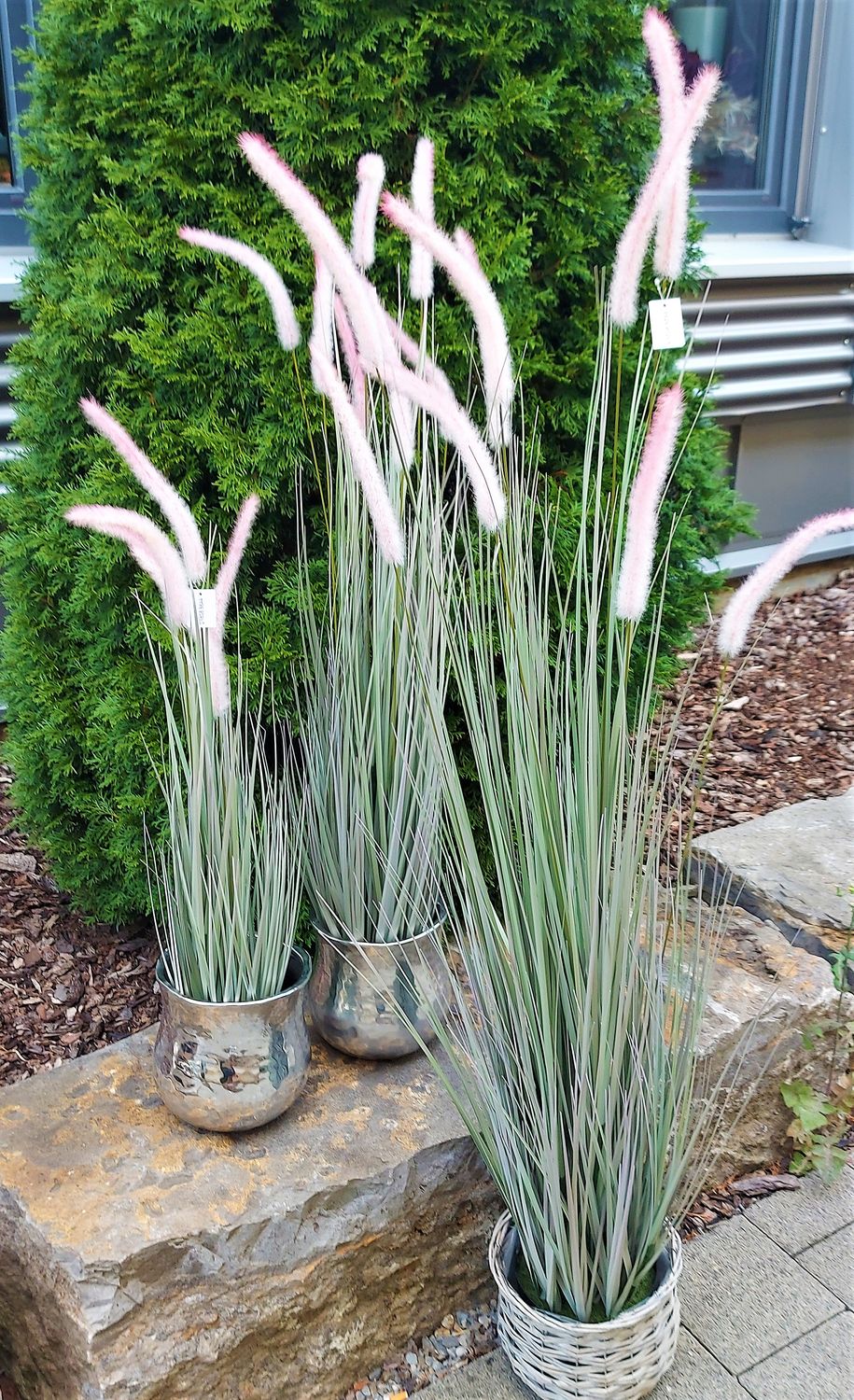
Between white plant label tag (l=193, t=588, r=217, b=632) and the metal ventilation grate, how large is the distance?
3.30 m

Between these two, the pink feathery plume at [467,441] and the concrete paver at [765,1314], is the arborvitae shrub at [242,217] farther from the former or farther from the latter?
the concrete paver at [765,1314]

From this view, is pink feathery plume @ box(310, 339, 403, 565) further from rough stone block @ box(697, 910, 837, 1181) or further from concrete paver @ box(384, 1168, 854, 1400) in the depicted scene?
concrete paver @ box(384, 1168, 854, 1400)

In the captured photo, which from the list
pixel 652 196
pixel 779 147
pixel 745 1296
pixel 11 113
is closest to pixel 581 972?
pixel 745 1296

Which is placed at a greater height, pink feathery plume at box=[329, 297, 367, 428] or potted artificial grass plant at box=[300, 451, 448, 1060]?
pink feathery plume at box=[329, 297, 367, 428]

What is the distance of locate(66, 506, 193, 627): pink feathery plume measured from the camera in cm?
155

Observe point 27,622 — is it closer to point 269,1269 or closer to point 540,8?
point 269,1269

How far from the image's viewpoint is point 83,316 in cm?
210

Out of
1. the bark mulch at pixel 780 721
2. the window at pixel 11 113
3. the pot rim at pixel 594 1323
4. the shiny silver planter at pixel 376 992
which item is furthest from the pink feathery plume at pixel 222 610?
the window at pixel 11 113

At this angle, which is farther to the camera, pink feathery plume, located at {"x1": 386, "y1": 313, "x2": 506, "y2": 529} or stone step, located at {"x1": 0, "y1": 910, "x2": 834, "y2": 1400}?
stone step, located at {"x1": 0, "y1": 910, "x2": 834, "y2": 1400}

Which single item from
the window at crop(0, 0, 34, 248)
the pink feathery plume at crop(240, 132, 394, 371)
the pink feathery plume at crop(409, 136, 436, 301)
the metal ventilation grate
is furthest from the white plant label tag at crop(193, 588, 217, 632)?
the metal ventilation grate

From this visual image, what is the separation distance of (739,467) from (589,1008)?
13.1 ft

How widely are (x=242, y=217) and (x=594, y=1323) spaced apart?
1.85 m

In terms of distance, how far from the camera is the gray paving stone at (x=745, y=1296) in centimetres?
188

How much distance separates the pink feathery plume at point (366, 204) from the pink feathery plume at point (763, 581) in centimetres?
79
